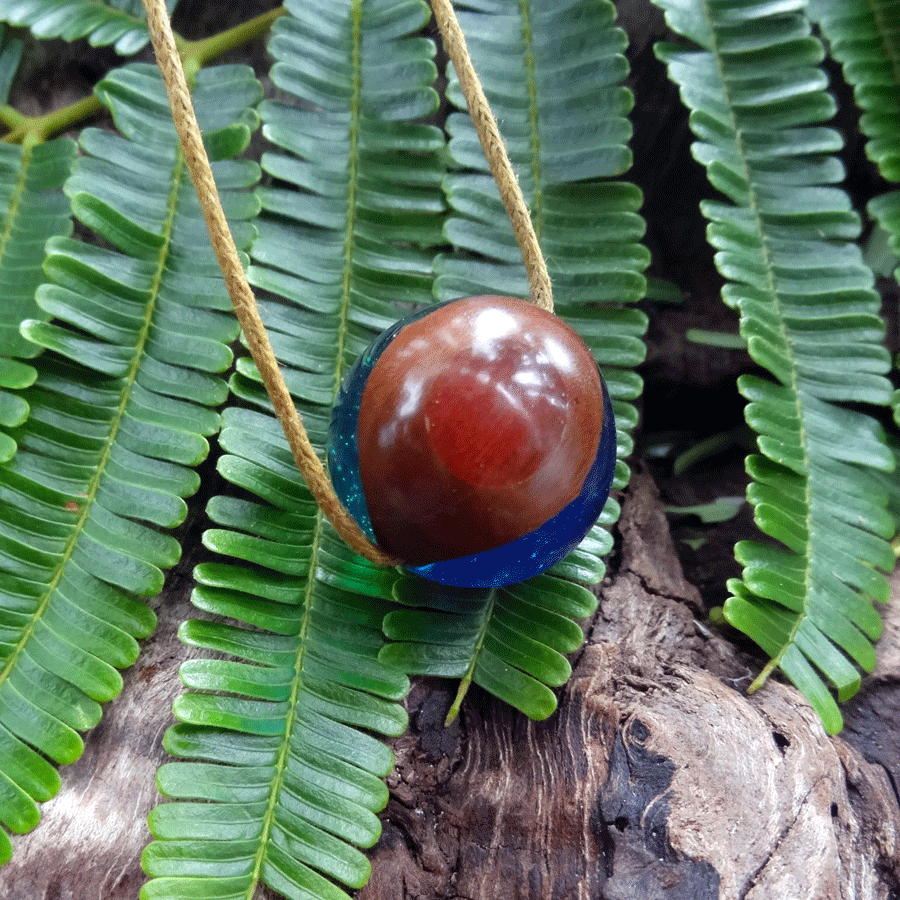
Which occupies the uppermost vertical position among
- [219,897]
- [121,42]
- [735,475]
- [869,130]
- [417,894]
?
[121,42]

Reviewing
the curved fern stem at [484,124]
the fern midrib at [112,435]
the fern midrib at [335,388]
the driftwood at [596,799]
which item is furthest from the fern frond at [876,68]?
the fern midrib at [112,435]

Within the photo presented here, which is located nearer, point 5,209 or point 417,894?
point 417,894

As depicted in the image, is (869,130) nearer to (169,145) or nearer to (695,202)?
(695,202)

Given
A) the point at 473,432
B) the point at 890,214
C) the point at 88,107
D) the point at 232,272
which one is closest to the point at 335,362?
the point at 232,272

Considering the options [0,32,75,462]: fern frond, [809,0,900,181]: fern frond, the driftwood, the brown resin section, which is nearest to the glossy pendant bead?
the brown resin section

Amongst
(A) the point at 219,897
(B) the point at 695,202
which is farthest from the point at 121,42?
(A) the point at 219,897

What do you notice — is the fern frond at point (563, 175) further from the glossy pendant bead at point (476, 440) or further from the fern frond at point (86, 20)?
the fern frond at point (86, 20)
